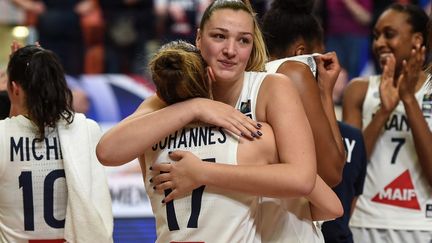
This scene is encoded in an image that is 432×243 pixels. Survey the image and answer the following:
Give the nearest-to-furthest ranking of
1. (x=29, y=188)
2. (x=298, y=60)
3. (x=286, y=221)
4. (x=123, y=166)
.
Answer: (x=286, y=221) < (x=298, y=60) < (x=29, y=188) < (x=123, y=166)

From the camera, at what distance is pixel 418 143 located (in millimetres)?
4613

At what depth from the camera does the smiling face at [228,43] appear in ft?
10.3

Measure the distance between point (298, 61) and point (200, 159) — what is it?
2.56 feet

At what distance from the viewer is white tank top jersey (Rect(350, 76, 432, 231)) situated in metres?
4.77

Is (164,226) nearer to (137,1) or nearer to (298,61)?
(298,61)

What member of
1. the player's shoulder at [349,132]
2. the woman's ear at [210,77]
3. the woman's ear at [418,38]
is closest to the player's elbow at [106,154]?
the woman's ear at [210,77]

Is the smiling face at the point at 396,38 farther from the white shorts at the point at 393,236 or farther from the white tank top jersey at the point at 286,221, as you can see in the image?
the white tank top jersey at the point at 286,221

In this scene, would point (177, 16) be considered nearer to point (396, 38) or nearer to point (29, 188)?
point (396, 38)

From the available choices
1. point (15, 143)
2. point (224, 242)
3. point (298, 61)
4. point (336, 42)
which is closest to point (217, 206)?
point (224, 242)

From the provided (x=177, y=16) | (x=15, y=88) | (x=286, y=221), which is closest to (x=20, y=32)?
(x=177, y=16)

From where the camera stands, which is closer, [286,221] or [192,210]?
[192,210]

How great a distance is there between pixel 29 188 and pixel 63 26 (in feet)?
15.1

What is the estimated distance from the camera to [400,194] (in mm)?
4801

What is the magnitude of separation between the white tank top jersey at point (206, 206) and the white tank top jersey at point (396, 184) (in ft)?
6.27
